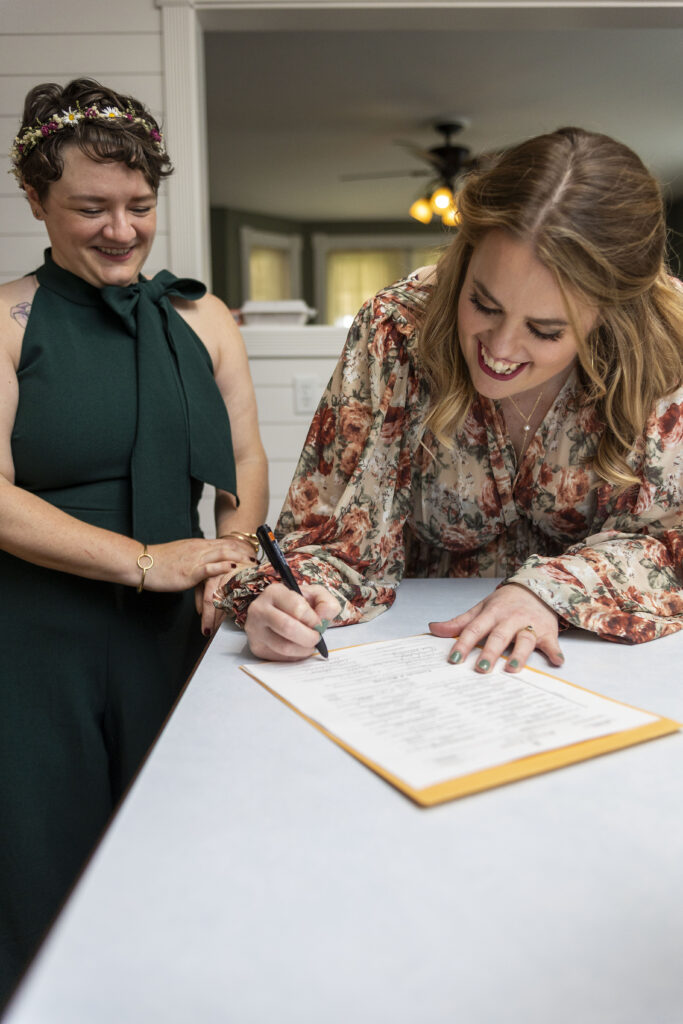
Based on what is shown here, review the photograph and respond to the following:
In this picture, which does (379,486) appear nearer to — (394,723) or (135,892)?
(394,723)

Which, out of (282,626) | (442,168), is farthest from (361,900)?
(442,168)

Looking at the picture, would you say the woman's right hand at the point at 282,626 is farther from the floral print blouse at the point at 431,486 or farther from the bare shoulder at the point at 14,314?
the bare shoulder at the point at 14,314

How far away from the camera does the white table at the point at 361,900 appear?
1.27 feet

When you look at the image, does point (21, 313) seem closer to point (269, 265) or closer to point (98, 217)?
point (98, 217)

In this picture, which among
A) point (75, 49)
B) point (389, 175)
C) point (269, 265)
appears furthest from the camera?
point (269, 265)

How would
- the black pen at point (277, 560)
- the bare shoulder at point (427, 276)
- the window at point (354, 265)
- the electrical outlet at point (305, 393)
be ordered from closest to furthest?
the black pen at point (277, 560)
the bare shoulder at point (427, 276)
the electrical outlet at point (305, 393)
the window at point (354, 265)

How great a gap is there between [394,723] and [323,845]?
178 millimetres

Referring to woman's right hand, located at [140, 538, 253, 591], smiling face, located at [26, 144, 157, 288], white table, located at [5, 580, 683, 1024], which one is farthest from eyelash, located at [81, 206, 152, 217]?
white table, located at [5, 580, 683, 1024]

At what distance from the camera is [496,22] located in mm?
2260

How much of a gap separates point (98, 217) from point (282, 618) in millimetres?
868

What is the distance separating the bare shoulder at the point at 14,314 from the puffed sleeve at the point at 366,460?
0.54 m

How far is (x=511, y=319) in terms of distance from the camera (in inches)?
37.9

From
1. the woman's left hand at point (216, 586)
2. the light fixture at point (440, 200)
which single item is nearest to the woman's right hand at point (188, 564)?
the woman's left hand at point (216, 586)

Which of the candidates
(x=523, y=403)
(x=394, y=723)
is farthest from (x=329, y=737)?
(x=523, y=403)
